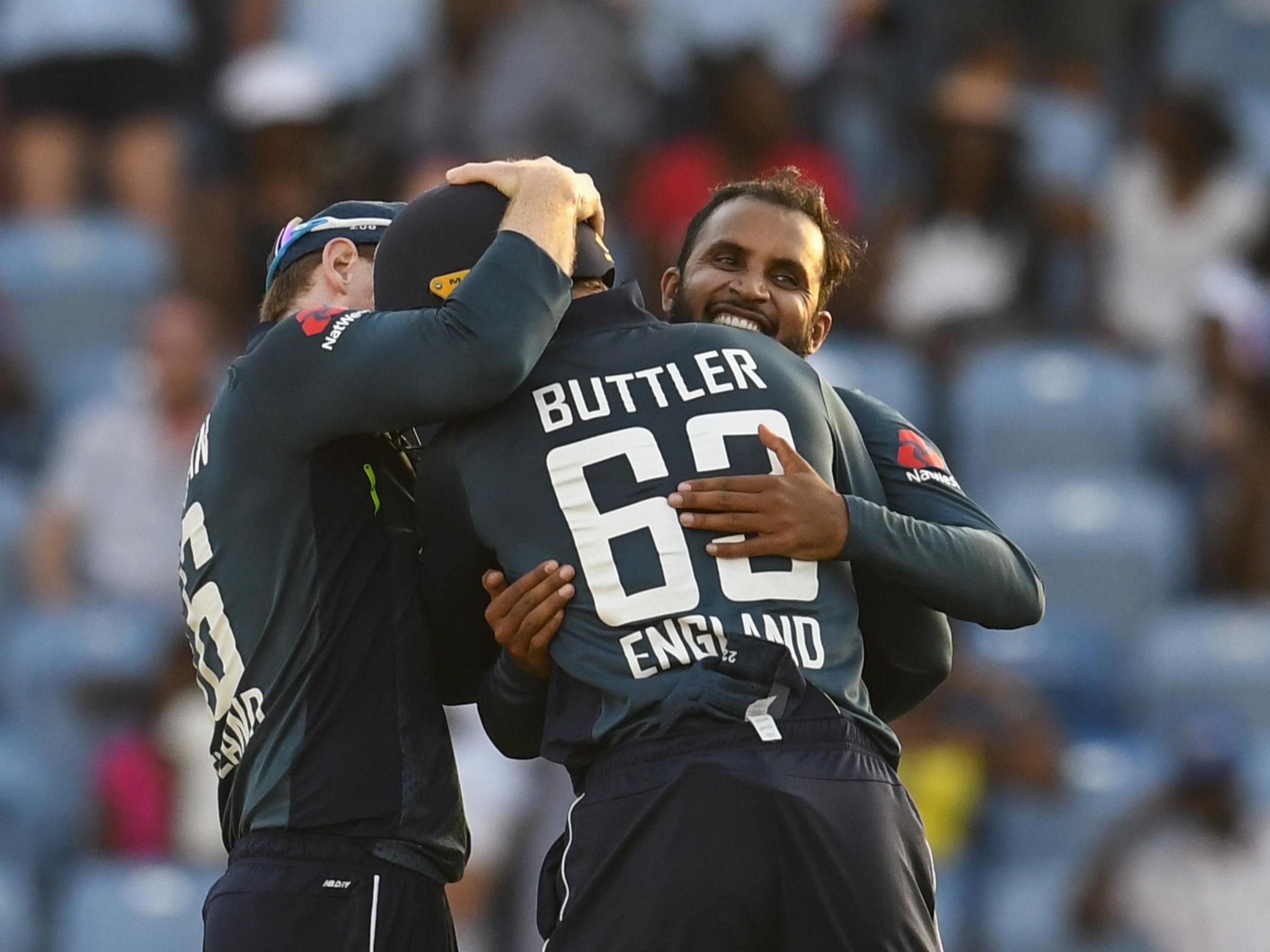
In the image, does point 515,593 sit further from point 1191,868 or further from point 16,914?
point 16,914

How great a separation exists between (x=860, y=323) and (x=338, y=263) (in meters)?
4.90

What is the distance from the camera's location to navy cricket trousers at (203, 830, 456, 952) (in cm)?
350

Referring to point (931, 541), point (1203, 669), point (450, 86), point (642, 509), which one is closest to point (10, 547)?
point (450, 86)

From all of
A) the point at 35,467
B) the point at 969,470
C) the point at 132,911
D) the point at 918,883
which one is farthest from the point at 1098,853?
the point at 35,467

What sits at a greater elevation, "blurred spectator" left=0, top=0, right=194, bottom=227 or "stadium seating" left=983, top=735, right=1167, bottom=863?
"blurred spectator" left=0, top=0, right=194, bottom=227

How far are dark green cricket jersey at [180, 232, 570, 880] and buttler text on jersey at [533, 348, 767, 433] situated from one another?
15cm

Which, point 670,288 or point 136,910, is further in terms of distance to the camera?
point 136,910

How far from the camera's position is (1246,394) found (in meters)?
8.11

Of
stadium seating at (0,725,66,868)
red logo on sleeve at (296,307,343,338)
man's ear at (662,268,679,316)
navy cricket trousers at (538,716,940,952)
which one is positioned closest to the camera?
navy cricket trousers at (538,716,940,952)

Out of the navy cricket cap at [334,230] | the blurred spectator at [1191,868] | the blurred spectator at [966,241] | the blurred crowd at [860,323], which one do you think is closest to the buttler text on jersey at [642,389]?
the navy cricket cap at [334,230]

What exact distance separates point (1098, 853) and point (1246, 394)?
2.14 meters

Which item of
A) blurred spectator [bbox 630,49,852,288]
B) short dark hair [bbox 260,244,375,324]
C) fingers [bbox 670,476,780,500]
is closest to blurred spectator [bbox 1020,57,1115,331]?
blurred spectator [bbox 630,49,852,288]

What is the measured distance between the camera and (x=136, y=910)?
6.96m

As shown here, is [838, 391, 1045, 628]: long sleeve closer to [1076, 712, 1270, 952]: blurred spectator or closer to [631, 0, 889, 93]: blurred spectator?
[1076, 712, 1270, 952]: blurred spectator
